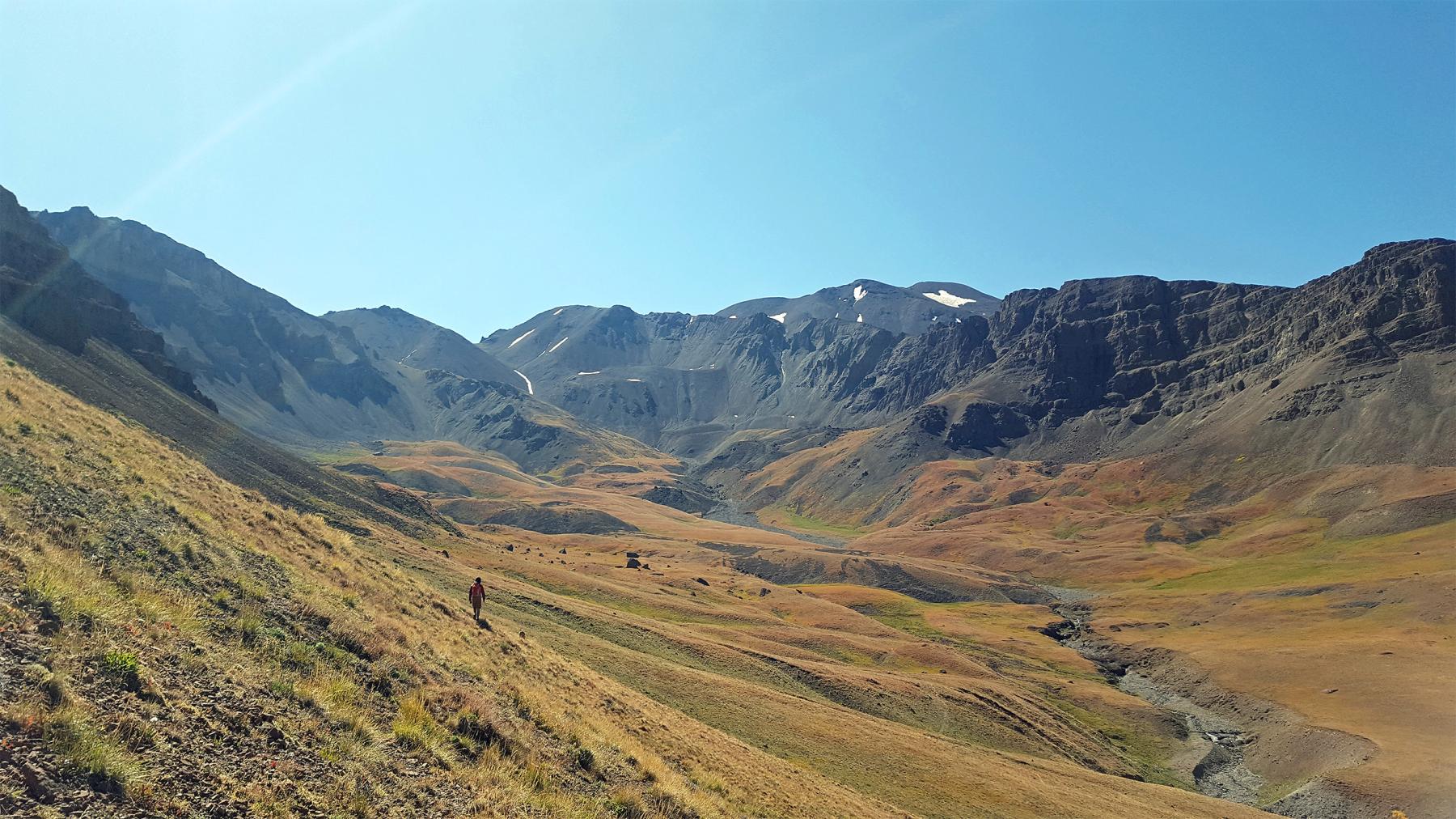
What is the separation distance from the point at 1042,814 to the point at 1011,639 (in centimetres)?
7737

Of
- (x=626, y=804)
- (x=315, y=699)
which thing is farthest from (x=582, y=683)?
(x=315, y=699)

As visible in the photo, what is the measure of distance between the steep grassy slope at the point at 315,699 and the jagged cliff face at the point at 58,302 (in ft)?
288

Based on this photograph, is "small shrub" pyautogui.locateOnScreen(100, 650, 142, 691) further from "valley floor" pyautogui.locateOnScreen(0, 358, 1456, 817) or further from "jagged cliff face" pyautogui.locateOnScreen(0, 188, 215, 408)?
"jagged cliff face" pyautogui.locateOnScreen(0, 188, 215, 408)

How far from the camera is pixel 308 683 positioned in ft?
51.2

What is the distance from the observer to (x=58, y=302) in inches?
4048

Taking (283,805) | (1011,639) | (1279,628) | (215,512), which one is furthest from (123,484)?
(1279,628)

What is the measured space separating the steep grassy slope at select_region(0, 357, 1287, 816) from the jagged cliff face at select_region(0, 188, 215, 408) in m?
87.9

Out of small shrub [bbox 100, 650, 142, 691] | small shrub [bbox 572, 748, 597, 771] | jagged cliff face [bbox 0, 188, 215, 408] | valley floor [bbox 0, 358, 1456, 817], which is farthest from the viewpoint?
jagged cliff face [bbox 0, 188, 215, 408]

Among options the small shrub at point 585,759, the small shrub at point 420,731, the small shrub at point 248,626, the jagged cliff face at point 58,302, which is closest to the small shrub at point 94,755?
the small shrub at point 420,731

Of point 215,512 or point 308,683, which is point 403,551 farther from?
point 308,683

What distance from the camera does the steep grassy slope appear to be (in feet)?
36.0

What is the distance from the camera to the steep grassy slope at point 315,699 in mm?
10977

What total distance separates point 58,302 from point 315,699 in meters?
127

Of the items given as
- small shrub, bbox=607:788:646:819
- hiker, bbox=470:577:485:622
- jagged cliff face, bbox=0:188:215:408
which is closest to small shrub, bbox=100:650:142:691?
small shrub, bbox=607:788:646:819
